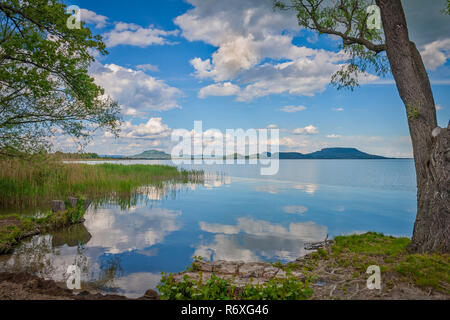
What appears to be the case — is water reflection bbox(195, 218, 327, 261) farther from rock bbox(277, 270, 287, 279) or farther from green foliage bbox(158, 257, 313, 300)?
green foliage bbox(158, 257, 313, 300)

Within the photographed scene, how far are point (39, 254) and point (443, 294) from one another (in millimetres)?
10458

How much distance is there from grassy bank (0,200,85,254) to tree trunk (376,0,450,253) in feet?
40.4

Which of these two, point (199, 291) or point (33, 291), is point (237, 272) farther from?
point (33, 291)

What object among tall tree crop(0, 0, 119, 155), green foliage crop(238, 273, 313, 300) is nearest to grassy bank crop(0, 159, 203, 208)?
tall tree crop(0, 0, 119, 155)

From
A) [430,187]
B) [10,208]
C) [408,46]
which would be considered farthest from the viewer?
[10,208]

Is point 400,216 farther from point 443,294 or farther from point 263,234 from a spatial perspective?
point 443,294

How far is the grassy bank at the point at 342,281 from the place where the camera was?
4191 mm

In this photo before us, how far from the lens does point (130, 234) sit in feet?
36.0

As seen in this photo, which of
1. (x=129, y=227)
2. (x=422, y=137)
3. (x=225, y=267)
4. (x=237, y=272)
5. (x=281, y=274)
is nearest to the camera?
(x=281, y=274)

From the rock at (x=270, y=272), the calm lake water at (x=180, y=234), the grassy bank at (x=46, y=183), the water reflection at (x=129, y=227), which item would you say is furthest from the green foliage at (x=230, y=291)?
the grassy bank at (x=46, y=183)

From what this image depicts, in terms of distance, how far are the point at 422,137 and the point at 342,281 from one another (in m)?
4.72

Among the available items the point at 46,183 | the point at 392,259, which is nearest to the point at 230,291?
the point at 392,259

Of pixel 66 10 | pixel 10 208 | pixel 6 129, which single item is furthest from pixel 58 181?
pixel 66 10

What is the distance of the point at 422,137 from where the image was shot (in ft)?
22.9
